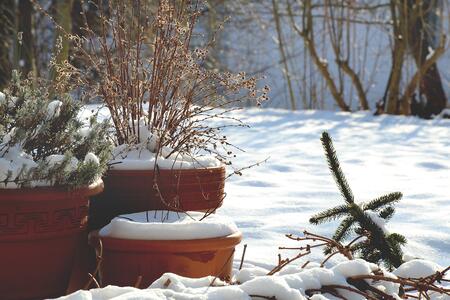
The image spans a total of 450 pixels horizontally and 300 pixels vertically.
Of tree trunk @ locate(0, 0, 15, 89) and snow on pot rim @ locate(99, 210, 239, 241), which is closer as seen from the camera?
snow on pot rim @ locate(99, 210, 239, 241)

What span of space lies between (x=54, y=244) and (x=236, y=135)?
16.7 ft

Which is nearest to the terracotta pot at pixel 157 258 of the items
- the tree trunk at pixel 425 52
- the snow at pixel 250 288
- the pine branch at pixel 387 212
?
the pine branch at pixel 387 212

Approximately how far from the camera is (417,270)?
2076mm

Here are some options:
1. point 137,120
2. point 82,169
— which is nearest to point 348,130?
point 137,120

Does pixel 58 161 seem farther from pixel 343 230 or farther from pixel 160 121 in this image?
pixel 343 230

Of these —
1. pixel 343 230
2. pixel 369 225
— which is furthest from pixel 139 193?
pixel 369 225

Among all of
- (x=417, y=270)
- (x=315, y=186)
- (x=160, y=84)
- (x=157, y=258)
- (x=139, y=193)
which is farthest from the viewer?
(x=315, y=186)

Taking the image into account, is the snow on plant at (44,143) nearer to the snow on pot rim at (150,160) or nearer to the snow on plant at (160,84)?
the snow on pot rim at (150,160)

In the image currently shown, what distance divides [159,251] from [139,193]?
40cm

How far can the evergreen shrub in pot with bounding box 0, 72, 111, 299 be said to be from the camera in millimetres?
2244

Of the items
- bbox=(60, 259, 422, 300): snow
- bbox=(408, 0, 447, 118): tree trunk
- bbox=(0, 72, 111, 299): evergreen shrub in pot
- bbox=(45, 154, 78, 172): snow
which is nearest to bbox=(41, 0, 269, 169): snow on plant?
bbox=(0, 72, 111, 299): evergreen shrub in pot

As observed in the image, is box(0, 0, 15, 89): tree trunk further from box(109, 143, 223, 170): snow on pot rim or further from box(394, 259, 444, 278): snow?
box(394, 259, 444, 278): snow

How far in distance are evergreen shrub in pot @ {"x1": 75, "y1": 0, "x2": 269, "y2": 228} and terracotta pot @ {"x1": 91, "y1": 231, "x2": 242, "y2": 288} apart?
31 centimetres

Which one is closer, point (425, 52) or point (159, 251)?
point (159, 251)
